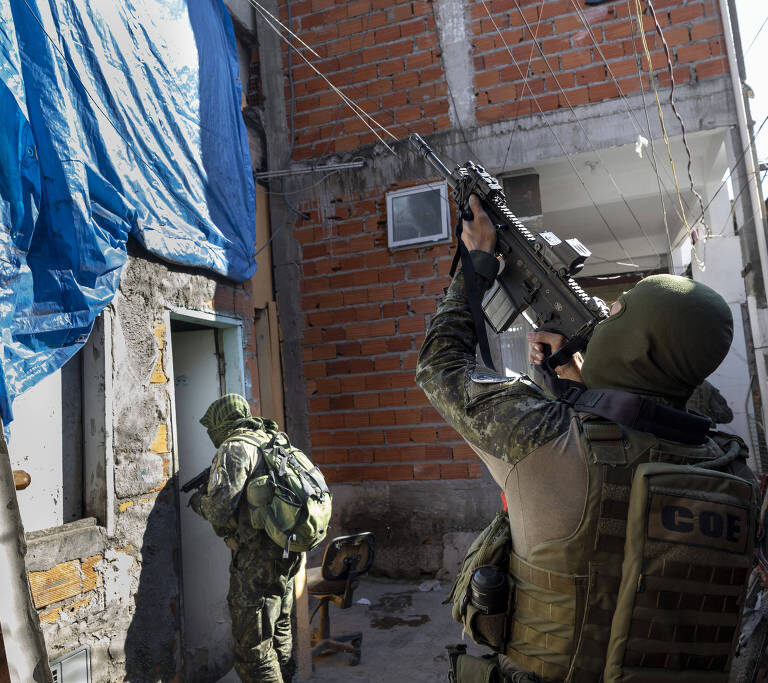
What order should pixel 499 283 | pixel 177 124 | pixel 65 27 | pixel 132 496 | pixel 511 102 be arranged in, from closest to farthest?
pixel 499 283 < pixel 65 27 < pixel 132 496 < pixel 177 124 < pixel 511 102

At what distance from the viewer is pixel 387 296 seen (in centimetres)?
519

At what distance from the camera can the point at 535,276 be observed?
6.37ft

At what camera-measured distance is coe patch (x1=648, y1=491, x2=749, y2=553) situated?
1.10 meters

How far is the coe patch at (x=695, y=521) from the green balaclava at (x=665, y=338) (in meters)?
0.24

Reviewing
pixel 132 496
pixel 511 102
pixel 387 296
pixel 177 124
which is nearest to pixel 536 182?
pixel 511 102

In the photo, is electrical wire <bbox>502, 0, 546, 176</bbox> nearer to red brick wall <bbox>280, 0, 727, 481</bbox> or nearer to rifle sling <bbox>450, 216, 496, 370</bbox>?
red brick wall <bbox>280, 0, 727, 481</bbox>

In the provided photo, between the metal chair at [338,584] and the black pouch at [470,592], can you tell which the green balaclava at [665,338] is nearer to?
the black pouch at [470,592]

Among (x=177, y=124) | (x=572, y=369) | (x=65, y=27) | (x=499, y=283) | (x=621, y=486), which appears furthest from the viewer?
(x=177, y=124)

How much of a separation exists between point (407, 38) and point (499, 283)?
13.0ft

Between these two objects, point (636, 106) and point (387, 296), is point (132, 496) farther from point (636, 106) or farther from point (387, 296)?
point (636, 106)

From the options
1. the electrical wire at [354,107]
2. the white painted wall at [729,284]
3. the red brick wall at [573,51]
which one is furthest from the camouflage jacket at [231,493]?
the white painted wall at [729,284]

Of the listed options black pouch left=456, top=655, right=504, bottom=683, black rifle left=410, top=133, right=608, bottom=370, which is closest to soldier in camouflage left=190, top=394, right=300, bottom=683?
black rifle left=410, top=133, right=608, bottom=370

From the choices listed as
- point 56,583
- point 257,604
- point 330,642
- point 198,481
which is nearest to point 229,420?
point 198,481

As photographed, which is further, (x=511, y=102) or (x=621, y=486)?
(x=511, y=102)
